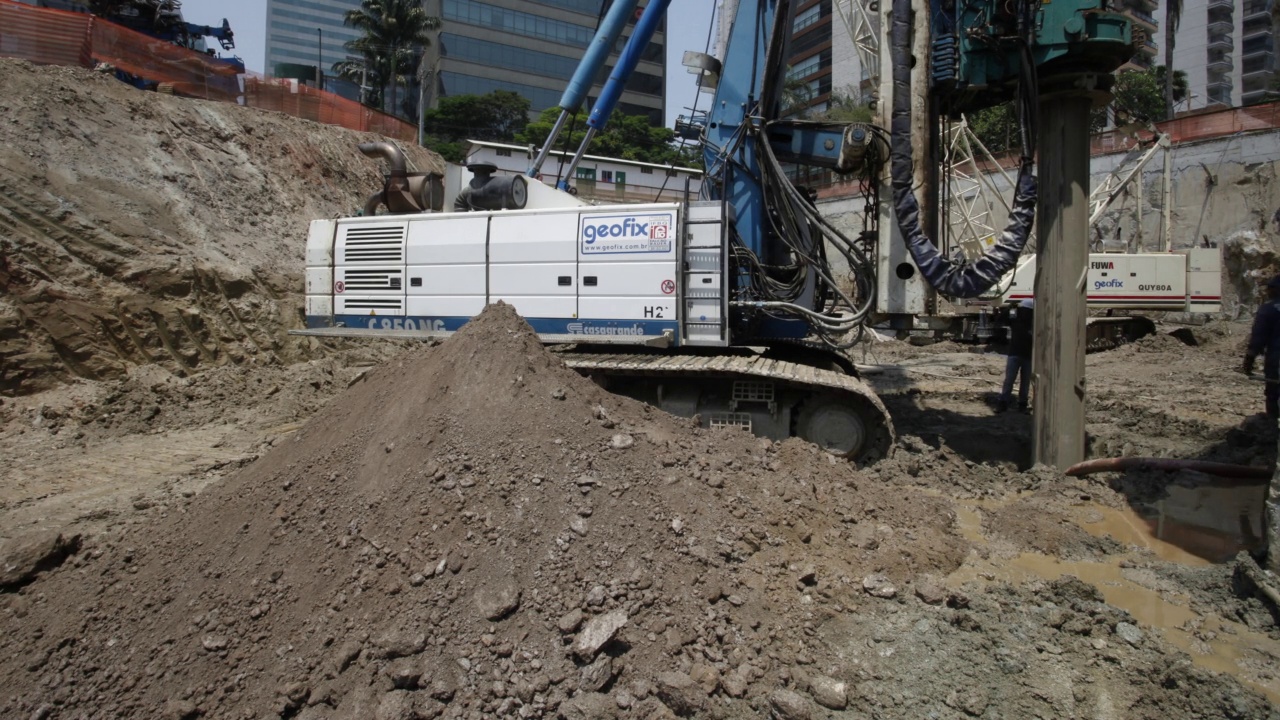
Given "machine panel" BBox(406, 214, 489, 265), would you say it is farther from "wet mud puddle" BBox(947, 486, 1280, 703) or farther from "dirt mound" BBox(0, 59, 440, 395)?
"wet mud puddle" BBox(947, 486, 1280, 703)

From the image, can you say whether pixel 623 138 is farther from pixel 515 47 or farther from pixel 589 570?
pixel 589 570

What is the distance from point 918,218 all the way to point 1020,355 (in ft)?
11.7

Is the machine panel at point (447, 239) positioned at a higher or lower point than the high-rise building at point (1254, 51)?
lower

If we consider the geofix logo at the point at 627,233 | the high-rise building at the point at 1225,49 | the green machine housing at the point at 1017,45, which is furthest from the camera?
the high-rise building at the point at 1225,49

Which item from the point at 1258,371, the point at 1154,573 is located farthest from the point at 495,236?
the point at 1258,371

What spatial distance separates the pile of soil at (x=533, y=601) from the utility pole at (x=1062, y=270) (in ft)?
6.74

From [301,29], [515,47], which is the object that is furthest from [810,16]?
[301,29]

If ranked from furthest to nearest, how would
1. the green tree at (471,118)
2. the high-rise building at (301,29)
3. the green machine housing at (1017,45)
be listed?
the high-rise building at (301,29) → the green tree at (471,118) → the green machine housing at (1017,45)

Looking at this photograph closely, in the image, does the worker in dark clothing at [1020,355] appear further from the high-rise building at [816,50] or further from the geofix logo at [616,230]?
the high-rise building at [816,50]

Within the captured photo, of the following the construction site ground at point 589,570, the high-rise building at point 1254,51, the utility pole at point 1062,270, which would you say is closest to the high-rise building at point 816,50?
the high-rise building at point 1254,51

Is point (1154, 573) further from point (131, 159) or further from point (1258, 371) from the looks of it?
point (131, 159)

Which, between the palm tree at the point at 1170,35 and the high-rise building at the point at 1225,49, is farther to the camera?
the high-rise building at the point at 1225,49

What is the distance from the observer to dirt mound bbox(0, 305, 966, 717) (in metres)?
3.17

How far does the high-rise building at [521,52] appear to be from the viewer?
55.9m
